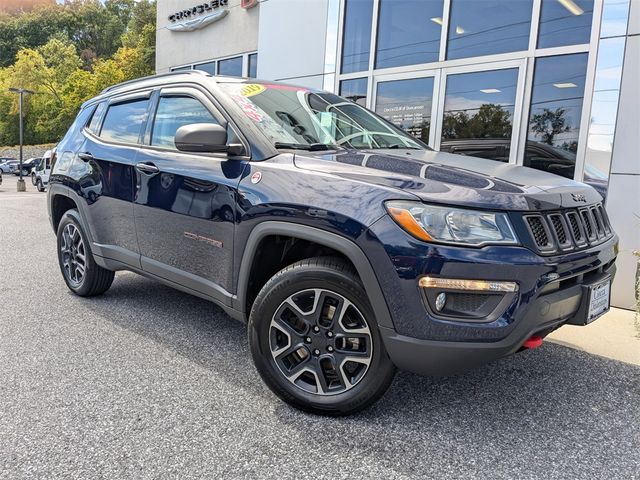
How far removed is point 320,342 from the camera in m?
2.56

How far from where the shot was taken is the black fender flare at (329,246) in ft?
7.45

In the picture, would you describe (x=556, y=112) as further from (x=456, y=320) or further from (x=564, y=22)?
(x=456, y=320)

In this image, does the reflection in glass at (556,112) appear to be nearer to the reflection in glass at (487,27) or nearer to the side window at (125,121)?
the reflection in glass at (487,27)

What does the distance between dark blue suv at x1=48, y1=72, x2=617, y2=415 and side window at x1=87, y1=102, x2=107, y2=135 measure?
77 centimetres

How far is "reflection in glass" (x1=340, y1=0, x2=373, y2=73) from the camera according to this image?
8039 mm

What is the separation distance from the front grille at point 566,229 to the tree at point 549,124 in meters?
3.61

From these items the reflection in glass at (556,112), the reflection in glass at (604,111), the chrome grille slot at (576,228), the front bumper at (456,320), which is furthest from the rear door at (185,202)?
the reflection in glass at (556,112)

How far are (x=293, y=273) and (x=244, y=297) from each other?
0.45 meters

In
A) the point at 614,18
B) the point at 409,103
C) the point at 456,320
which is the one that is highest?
the point at 614,18

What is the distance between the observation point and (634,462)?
2.32m

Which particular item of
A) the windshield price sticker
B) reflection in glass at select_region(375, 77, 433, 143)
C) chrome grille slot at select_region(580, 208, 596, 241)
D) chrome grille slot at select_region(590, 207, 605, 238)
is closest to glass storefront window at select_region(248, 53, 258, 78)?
reflection in glass at select_region(375, 77, 433, 143)

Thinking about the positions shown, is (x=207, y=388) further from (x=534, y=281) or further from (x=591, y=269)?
(x=591, y=269)

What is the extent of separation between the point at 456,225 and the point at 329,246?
589 millimetres

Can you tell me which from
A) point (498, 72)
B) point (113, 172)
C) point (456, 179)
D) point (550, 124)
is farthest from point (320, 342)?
point (498, 72)
